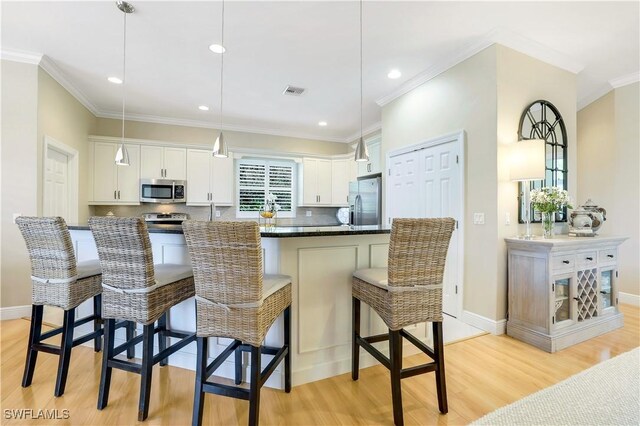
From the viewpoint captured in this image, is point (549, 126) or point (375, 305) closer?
point (375, 305)

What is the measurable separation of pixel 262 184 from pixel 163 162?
1.76 m

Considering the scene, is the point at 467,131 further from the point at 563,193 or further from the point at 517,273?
the point at 517,273

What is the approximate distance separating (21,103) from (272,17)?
9.53ft

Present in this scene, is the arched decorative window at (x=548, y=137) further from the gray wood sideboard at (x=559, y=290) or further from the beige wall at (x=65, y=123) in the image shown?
the beige wall at (x=65, y=123)

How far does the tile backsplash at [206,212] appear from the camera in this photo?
4793mm

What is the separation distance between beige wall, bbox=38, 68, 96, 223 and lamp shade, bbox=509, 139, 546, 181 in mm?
4969

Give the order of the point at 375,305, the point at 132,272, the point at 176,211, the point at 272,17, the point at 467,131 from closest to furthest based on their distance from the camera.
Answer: the point at 132,272
the point at 375,305
the point at 272,17
the point at 467,131
the point at 176,211

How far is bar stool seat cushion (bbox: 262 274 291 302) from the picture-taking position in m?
1.54

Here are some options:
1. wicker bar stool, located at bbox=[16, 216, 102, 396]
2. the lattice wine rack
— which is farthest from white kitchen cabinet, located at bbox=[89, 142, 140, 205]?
the lattice wine rack

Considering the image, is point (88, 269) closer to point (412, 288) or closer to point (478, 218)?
point (412, 288)

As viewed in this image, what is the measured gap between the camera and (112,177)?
14.9 ft

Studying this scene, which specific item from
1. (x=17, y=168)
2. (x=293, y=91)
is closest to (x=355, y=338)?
(x=293, y=91)

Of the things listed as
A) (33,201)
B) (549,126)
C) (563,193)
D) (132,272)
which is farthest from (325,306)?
(33,201)

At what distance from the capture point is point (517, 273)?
2686 mm
